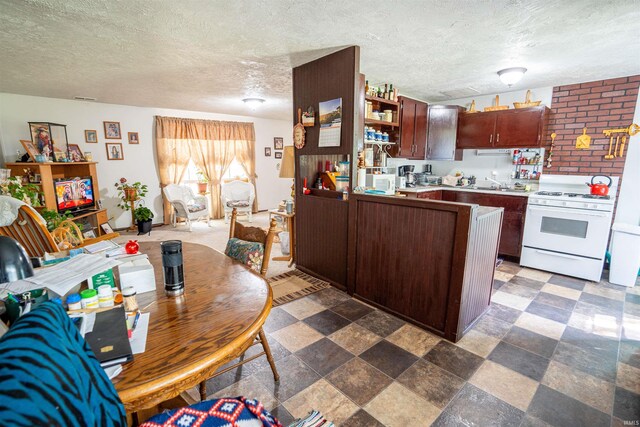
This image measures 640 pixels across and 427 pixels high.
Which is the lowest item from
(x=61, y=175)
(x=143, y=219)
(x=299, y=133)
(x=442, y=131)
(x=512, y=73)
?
(x=143, y=219)

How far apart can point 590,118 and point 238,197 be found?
241 inches

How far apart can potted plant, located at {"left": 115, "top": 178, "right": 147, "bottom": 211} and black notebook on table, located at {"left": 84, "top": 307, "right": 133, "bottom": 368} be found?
5.10 m

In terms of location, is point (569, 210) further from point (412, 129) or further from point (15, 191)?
point (15, 191)

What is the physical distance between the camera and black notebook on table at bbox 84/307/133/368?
79 cm

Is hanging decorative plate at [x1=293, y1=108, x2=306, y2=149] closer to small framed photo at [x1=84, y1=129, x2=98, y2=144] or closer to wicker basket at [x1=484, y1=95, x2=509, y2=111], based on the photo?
wicker basket at [x1=484, y1=95, x2=509, y2=111]

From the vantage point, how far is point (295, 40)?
2432 millimetres

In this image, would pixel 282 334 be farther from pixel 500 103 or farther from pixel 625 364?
pixel 500 103

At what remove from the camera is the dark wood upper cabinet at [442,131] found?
445 cm

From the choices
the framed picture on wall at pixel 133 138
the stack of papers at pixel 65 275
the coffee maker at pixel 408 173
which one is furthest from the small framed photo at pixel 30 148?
the coffee maker at pixel 408 173

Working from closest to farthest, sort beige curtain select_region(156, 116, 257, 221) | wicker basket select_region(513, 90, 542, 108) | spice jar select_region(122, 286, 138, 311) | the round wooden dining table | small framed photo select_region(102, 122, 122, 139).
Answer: the round wooden dining table
spice jar select_region(122, 286, 138, 311)
wicker basket select_region(513, 90, 542, 108)
small framed photo select_region(102, 122, 122, 139)
beige curtain select_region(156, 116, 257, 221)

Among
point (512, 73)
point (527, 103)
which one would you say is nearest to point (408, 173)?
point (527, 103)

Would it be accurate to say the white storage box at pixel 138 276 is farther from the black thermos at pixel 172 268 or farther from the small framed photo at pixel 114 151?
the small framed photo at pixel 114 151

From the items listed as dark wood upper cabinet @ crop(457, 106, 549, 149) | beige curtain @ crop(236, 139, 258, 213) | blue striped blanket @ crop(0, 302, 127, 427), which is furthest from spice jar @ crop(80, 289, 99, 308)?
beige curtain @ crop(236, 139, 258, 213)

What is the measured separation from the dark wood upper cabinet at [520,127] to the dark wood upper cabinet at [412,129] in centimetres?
98
